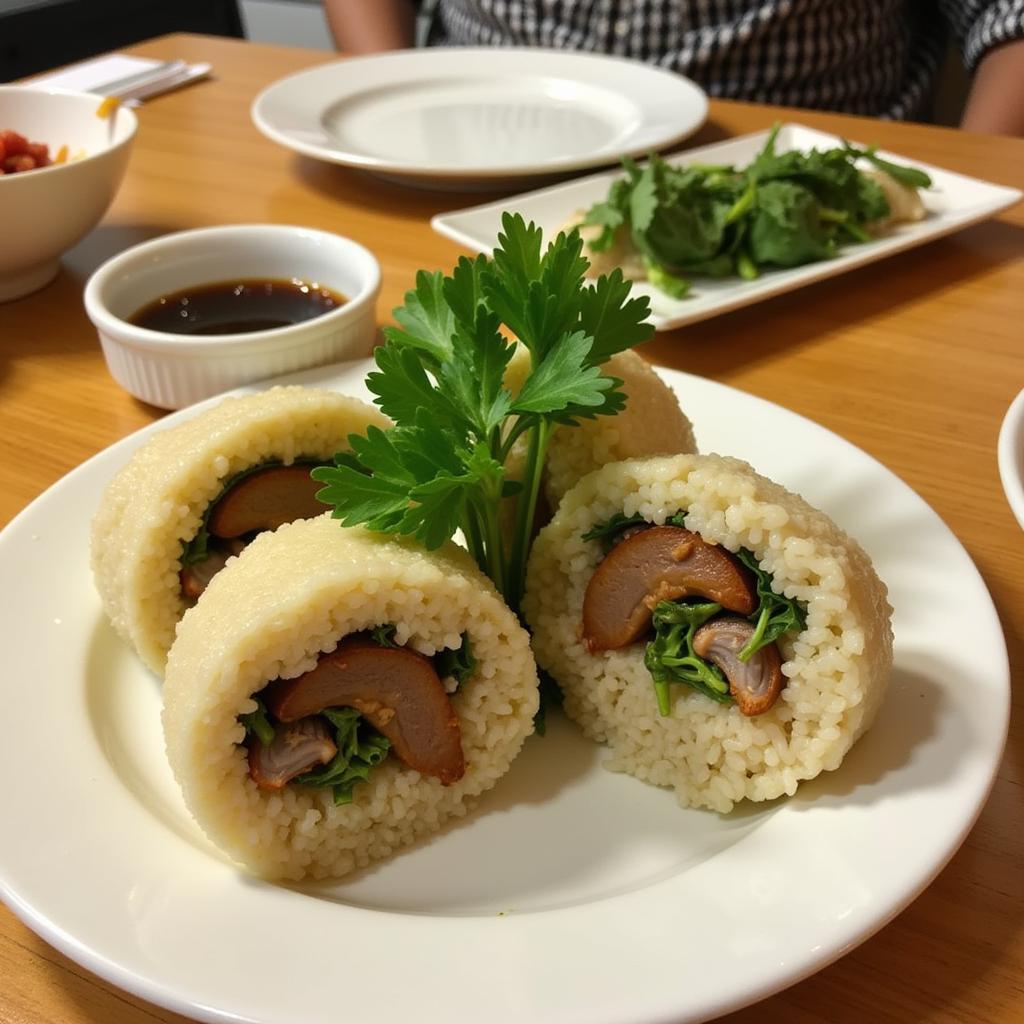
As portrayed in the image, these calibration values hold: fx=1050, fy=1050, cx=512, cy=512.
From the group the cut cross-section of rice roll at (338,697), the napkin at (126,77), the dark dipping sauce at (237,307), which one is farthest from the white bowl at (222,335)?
the napkin at (126,77)

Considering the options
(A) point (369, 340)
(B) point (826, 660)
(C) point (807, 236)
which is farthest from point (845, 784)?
(C) point (807, 236)

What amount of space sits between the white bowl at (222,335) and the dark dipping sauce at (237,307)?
0.06ft

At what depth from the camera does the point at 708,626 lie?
3.68 feet

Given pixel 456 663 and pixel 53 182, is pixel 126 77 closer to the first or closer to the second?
pixel 53 182

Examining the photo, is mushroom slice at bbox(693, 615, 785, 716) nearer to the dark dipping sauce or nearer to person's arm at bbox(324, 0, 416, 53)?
the dark dipping sauce

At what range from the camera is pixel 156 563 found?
122cm

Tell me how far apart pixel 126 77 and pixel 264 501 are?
253 centimetres

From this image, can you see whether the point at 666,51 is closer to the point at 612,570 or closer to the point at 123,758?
the point at 612,570

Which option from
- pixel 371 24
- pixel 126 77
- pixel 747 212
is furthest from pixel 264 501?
pixel 371 24

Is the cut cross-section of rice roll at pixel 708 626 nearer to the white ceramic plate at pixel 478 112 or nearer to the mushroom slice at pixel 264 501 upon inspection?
the mushroom slice at pixel 264 501

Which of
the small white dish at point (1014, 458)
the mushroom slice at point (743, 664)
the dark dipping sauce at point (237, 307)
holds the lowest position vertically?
the dark dipping sauce at point (237, 307)

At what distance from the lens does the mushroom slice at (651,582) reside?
1088 mm

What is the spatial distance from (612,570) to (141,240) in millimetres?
1776

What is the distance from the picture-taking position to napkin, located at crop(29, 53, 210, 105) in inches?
124
